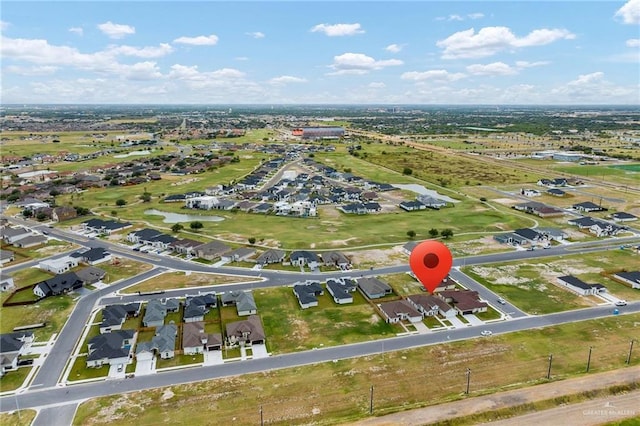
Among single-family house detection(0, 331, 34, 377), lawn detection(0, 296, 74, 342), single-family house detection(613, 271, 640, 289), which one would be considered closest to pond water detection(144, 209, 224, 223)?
lawn detection(0, 296, 74, 342)

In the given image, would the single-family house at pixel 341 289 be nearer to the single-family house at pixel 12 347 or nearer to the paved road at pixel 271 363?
the paved road at pixel 271 363

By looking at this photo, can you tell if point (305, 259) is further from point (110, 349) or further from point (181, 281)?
point (110, 349)

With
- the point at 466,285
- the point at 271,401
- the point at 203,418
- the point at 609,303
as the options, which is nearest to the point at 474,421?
the point at 271,401

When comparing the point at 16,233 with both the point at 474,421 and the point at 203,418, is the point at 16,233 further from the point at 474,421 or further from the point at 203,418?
the point at 474,421

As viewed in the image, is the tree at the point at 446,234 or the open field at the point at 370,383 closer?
the open field at the point at 370,383

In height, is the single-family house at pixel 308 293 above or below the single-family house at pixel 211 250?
below

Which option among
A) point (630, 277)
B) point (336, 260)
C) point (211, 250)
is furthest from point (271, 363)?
point (630, 277)

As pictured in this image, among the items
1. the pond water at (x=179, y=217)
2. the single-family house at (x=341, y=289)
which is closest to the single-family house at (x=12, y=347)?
the single-family house at (x=341, y=289)
